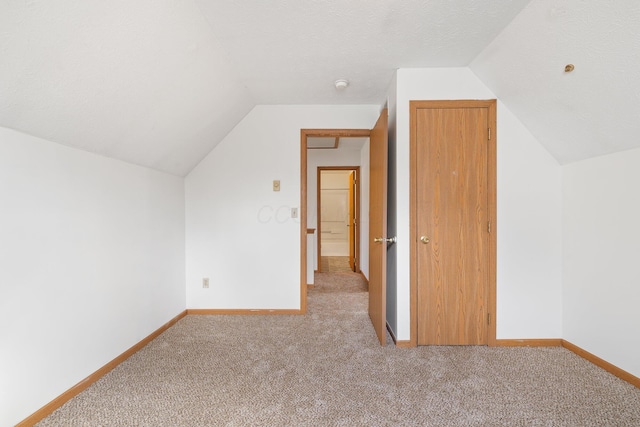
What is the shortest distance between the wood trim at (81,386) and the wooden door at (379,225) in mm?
1905

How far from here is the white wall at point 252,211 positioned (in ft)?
9.71

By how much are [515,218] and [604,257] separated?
0.56 m

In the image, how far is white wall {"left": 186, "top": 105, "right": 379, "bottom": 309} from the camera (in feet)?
9.71

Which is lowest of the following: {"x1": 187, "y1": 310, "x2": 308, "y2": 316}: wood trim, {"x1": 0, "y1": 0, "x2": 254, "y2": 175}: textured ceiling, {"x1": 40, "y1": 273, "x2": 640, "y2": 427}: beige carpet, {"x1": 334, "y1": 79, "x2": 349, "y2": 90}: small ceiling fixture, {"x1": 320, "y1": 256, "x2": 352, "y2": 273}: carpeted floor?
{"x1": 320, "y1": 256, "x2": 352, "y2": 273}: carpeted floor

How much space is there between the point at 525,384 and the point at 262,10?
8.94 feet

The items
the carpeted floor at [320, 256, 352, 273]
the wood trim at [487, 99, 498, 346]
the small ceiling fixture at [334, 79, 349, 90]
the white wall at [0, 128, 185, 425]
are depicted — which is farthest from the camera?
the carpeted floor at [320, 256, 352, 273]

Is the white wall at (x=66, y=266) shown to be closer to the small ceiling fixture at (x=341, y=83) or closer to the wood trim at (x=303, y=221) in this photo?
the wood trim at (x=303, y=221)

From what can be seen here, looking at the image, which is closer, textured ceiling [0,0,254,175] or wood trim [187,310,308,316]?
textured ceiling [0,0,254,175]

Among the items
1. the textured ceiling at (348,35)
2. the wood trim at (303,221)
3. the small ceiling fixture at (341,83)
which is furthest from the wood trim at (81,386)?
the small ceiling fixture at (341,83)

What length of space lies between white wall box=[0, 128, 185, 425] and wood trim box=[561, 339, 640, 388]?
11.0 feet

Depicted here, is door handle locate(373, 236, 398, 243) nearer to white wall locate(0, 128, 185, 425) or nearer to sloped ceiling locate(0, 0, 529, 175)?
sloped ceiling locate(0, 0, 529, 175)

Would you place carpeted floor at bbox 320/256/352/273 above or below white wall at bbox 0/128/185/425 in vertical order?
below

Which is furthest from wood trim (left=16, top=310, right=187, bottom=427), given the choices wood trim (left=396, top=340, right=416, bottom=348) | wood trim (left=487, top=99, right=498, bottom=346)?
wood trim (left=487, top=99, right=498, bottom=346)

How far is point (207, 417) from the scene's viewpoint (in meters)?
1.47
